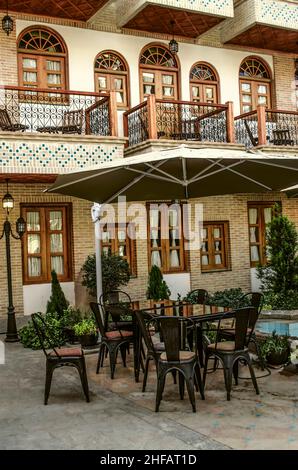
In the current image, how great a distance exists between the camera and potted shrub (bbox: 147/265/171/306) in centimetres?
1338

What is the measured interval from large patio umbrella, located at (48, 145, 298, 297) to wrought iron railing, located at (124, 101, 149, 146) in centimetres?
466

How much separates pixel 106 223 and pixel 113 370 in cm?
735

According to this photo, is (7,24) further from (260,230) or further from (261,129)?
(260,230)

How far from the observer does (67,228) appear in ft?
45.6

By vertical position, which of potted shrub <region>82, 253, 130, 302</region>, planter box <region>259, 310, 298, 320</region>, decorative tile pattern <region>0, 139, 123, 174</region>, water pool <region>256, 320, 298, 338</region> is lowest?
water pool <region>256, 320, 298, 338</region>

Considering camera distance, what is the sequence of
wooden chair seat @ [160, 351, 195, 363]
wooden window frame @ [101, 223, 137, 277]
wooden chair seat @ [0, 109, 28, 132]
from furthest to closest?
wooden window frame @ [101, 223, 137, 277] → wooden chair seat @ [0, 109, 28, 132] → wooden chair seat @ [160, 351, 195, 363]

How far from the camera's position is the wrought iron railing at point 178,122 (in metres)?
13.2

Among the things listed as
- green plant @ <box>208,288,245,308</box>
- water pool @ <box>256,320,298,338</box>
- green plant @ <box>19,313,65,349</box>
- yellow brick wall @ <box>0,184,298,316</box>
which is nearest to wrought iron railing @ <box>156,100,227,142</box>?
yellow brick wall @ <box>0,184,298,316</box>

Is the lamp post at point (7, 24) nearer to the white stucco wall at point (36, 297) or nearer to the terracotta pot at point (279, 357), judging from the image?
the white stucco wall at point (36, 297)

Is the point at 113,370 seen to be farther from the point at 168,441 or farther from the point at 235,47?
the point at 235,47

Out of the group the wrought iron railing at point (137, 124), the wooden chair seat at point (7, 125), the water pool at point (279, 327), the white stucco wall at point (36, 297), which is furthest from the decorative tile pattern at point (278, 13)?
the white stucco wall at point (36, 297)

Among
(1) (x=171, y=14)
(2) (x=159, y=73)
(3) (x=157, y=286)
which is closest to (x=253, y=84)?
(2) (x=159, y=73)

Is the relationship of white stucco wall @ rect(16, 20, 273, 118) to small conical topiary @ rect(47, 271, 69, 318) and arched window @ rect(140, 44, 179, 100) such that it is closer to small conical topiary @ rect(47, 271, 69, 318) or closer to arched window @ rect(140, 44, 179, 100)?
→ arched window @ rect(140, 44, 179, 100)

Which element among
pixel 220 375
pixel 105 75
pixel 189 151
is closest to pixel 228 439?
pixel 220 375
